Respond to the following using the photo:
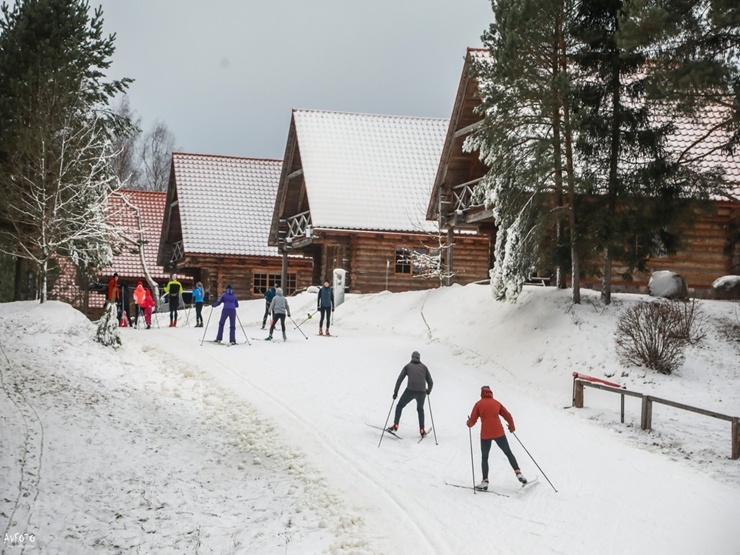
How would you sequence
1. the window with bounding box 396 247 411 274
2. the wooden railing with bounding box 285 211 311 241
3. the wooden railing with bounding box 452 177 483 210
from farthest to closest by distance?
the wooden railing with bounding box 285 211 311 241, the window with bounding box 396 247 411 274, the wooden railing with bounding box 452 177 483 210

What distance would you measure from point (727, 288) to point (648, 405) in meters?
8.83

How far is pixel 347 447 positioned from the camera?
47.1 feet

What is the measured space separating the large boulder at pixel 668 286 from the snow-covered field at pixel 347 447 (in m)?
0.78

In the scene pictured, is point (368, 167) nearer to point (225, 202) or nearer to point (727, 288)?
point (225, 202)

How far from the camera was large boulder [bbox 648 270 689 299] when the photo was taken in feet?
73.9

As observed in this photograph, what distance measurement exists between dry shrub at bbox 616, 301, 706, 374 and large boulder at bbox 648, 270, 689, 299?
2167 millimetres

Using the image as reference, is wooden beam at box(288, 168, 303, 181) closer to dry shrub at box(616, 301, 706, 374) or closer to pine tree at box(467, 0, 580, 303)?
pine tree at box(467, 0, 580, 303)

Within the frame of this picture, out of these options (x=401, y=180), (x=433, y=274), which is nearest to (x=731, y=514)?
(x=433, y=274)

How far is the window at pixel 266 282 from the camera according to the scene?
4372 cm

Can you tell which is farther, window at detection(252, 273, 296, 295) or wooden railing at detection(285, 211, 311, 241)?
window at detection(252, 273, 296, 295)

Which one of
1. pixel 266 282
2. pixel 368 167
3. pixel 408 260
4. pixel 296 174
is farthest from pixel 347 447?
pixel 266 282

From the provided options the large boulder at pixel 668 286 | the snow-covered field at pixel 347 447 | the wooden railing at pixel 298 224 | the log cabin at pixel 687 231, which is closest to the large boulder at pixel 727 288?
the log cabin at pixel 687 231

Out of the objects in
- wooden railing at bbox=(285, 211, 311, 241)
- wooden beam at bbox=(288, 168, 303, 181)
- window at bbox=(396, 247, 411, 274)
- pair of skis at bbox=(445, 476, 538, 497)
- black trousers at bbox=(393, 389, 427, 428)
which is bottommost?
pair of skis at bbox=(445, 476, 538, 497)

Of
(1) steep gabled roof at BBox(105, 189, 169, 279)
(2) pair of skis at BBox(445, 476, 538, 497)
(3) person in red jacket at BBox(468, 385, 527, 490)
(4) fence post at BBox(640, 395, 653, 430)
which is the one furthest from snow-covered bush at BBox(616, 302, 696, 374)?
(1) steep gabled roof at BBox(105, 189, 169, 279)
